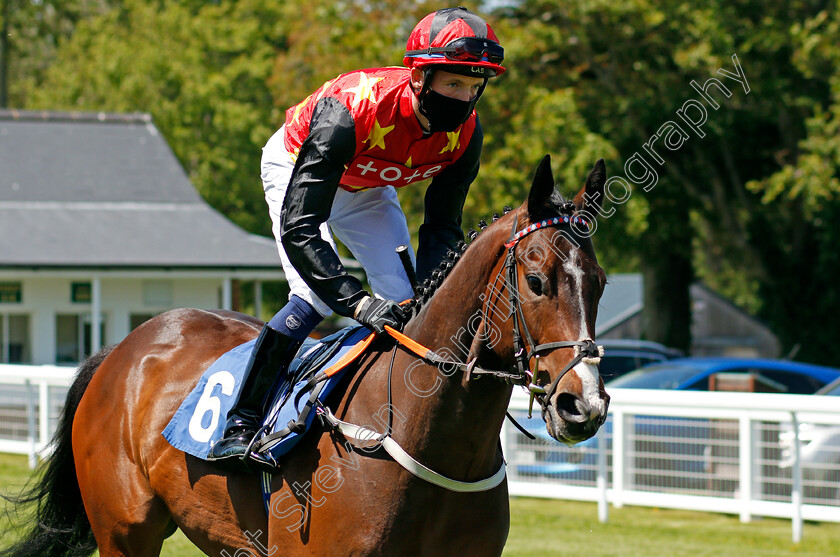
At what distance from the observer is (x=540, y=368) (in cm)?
252

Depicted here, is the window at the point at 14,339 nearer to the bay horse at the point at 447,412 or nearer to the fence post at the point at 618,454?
the fence post at the point at 618,454

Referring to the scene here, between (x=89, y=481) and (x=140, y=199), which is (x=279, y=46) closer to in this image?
(x=140, y=199)

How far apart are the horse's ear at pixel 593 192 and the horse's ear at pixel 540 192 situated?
10 cm

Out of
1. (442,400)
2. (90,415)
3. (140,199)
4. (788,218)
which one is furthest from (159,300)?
(442,400)

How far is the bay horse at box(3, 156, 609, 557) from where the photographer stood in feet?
8.30

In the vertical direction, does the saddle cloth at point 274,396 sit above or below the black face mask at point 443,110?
below

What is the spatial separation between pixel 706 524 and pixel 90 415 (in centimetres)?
498

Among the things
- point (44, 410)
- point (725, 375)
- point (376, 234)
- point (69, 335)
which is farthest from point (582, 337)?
point (69, 335)

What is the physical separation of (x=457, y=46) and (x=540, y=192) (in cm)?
56

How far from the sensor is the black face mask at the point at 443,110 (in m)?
3.03

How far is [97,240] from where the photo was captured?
20219 mm

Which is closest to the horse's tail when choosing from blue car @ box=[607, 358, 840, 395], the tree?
blue car @ box=[607, 358, 840, 395]

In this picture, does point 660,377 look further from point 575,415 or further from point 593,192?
point 575,415

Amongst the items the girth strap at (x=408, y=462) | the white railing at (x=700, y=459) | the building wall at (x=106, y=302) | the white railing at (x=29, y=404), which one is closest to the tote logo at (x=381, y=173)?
the girth strap at (x=408, y=462)
